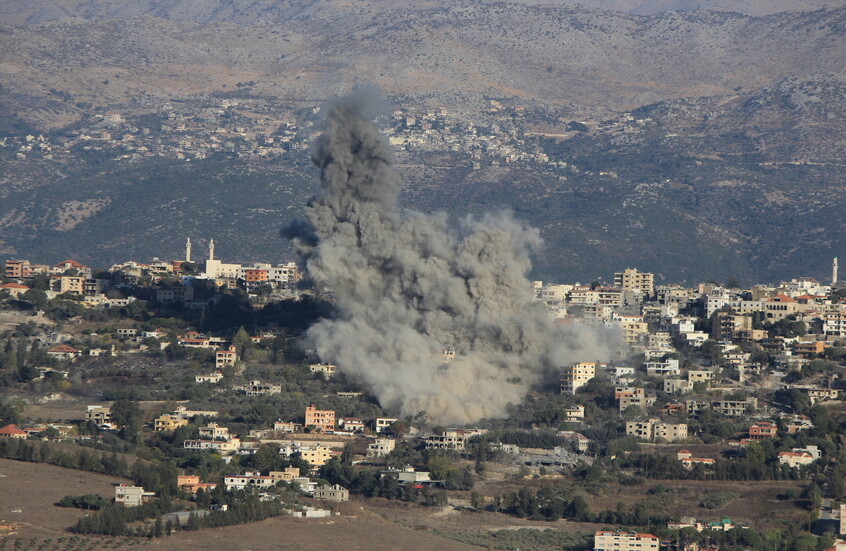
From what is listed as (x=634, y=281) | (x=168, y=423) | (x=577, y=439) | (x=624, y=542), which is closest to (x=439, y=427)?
(x=577, y=439)

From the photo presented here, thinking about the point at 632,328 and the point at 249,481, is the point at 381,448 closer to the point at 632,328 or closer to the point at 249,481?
the point at 249,481

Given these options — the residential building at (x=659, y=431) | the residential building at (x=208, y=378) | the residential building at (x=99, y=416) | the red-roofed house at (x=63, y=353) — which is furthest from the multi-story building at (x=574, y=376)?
the red-roofed house at (x=63, y=353)

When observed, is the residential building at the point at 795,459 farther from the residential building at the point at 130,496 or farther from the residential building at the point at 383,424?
the residential building at the point at 130,496

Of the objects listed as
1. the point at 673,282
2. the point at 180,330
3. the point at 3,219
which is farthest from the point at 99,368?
the point at 3,219

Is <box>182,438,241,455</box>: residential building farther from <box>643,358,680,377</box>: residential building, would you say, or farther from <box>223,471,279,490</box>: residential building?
<box>643,358,680,377</box>: residential building

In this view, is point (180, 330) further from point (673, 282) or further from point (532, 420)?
point (673, 282)

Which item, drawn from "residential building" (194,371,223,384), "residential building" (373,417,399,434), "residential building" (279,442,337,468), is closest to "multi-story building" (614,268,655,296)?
"residential building" (194,371,223,384)
